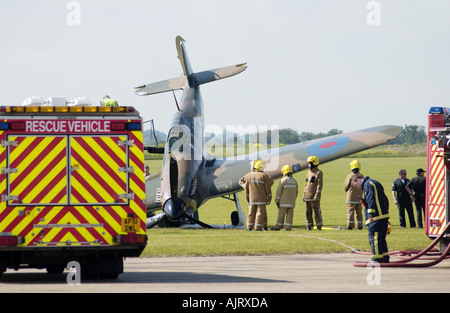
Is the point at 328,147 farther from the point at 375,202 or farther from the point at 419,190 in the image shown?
the point at 375,202

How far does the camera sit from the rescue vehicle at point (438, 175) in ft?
57.2

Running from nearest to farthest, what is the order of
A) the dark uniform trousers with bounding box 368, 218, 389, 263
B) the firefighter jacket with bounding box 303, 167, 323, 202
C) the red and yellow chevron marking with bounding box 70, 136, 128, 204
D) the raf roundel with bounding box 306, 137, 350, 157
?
1. the red and yellow chevron marking with bounding box 70, 136, 128, 204
2. the dark uniform trousers with bounding box 368, 218, 389, 263
3. the firefighter jacket with bounding box 303, 167, 323, 202
4. the raf roundel with bounding box 306, 137, 350, 157

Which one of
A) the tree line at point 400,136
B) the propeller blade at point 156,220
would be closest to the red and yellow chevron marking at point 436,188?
the propeller blade at point 156,220

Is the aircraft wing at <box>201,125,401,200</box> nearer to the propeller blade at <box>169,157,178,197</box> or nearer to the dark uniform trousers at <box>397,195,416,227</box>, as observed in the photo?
the dark uniform trousers at <box>397,195,416,227</box>

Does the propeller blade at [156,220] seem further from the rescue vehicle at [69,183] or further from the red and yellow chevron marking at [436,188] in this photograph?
the rescue vehicle at [69,183]

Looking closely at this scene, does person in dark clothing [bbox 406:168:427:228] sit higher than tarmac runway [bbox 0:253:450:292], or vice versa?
person in dark clothing [bbox 406:168:427:228]

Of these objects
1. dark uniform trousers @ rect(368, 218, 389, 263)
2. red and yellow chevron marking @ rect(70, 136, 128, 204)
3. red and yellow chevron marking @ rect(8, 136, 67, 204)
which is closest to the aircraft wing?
dark uniform trousers @ rect(368, 218, 389, 263)

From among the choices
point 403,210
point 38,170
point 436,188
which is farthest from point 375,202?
point 403,210

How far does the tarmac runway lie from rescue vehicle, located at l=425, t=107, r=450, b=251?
0.77m

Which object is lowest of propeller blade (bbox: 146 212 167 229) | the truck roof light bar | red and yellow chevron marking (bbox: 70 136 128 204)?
propeller blade (bbox: 146 212 167 229)

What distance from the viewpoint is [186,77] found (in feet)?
108

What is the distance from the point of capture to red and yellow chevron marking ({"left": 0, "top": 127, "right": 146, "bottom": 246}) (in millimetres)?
14953
